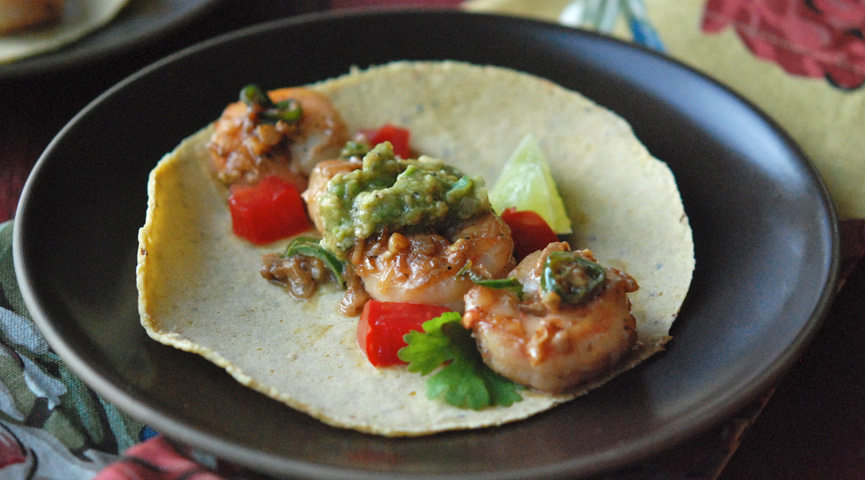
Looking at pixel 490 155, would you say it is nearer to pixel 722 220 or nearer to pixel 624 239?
pixel 624 239

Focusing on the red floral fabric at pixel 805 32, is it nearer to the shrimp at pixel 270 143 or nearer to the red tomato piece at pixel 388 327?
the shrimp at pixel 270 143

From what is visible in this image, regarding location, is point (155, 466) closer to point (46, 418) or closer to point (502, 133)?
point (46, 418)

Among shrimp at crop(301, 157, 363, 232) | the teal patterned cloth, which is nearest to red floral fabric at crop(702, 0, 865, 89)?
shrimp at crop(301, 157, 363, 232)

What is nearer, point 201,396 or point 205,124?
point 201,396

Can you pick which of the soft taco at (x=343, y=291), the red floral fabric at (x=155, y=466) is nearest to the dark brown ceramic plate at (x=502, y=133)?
the soft taco at (x=343, y=291)

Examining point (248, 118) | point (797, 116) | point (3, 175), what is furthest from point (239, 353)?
point (797, 116)

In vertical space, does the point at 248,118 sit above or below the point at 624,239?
above

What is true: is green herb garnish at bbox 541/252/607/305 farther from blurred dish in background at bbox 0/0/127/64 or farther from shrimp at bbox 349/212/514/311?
blurred dish in background at bbox 0/0/127/64

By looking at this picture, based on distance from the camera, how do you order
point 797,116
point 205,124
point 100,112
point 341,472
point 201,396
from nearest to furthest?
1. point 341,472
2. point 201,396
3. point 100,112
4. point 205,124
5. point 797,116
